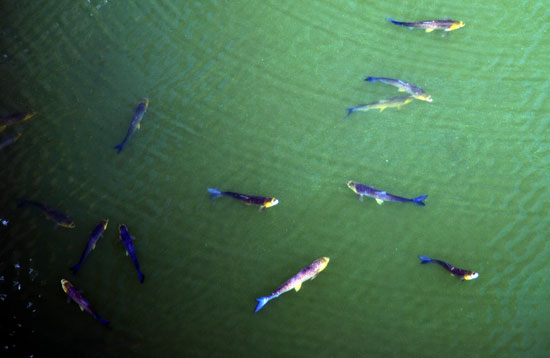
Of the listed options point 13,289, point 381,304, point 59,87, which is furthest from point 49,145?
point 381,304

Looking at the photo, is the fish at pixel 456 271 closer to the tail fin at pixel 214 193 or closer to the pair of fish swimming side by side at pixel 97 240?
the tail fin at pixel 214 193

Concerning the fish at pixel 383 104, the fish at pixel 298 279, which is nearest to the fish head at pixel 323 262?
the fish at pixel 298 279

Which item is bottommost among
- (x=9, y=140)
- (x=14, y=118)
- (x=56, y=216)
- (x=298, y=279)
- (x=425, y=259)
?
(x=425, y=259)

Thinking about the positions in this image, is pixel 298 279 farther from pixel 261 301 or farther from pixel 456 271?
pixel 456 271

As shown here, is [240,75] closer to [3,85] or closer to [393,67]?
[393,67]

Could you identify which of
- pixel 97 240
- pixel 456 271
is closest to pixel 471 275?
pixel 456 271

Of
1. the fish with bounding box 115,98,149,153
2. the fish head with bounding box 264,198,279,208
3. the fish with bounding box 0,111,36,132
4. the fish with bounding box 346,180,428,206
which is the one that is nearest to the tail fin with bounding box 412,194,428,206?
the fish with bounding box 346,180,428,206
